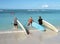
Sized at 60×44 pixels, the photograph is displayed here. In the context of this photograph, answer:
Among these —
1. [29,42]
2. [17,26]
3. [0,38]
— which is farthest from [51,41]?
[17,26]

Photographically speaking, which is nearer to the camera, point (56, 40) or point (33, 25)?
point (56, 40)

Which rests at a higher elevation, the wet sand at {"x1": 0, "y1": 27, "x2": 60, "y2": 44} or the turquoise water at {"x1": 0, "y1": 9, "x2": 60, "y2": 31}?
the wet sand at {"x1": 0, "y1": 27, "x2": 60, "y2": 44}

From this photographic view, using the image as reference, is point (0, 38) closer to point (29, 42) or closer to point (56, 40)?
point (29, 42)

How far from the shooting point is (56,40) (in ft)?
54.4

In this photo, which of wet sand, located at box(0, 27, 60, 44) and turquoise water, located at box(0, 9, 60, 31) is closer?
wet sand, located at box(0, 27, 60, 44)

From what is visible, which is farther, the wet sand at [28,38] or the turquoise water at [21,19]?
the turquoise water at [21,19]

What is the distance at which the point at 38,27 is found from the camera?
22.2m

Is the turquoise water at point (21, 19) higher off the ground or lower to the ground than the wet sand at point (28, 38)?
lower

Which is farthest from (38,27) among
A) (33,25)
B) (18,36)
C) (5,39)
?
(5,39)

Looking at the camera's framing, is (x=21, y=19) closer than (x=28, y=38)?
No

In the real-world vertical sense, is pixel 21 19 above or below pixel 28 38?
below

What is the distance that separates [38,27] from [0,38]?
5.64m

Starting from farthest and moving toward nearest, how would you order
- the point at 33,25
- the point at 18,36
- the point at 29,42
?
the point at 33,25
the point at 18,36
the point at 29,42

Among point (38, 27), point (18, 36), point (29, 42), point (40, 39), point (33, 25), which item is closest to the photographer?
point (29, 42)
